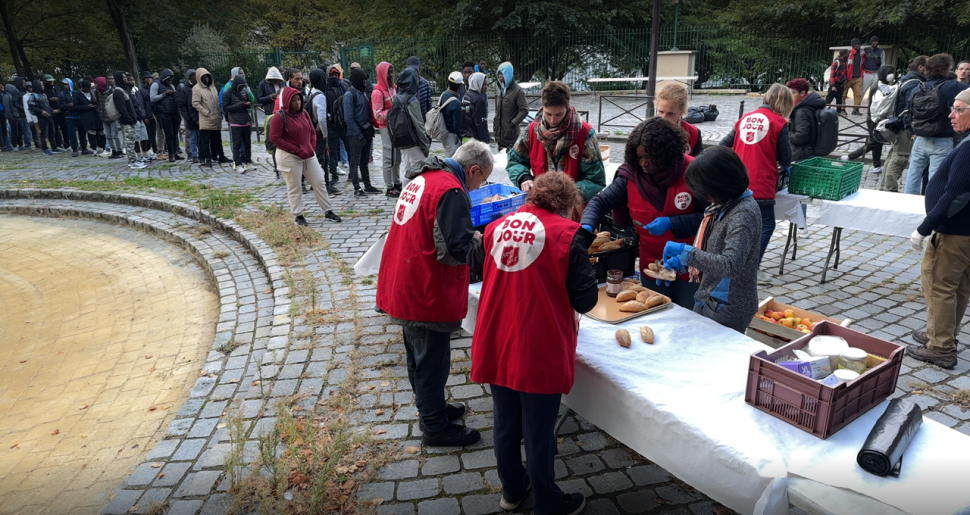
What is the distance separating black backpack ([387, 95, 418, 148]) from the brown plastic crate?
7411 millimetres

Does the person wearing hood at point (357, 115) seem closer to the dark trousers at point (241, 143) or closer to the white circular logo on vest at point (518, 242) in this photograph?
the dark trousers at point (241, 143)

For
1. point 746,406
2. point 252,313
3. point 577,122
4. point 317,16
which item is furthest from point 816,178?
point 317,16

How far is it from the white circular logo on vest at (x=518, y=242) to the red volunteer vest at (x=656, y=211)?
4.78 feet

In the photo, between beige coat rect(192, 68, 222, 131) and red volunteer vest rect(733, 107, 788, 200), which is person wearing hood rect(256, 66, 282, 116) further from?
red volunteer vest rect(733, 107, 788, 200)

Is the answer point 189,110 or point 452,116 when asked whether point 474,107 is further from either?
point 189,110

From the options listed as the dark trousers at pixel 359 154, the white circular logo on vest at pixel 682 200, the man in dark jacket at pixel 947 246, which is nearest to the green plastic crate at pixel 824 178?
the man in dark jacket at pixel 947 246

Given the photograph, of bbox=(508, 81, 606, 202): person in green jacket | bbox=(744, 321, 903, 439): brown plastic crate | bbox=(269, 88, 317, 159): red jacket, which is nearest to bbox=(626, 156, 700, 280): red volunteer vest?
bbox=(508, 81, 606, 202): person in green jacket

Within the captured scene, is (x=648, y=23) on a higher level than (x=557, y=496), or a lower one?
higher

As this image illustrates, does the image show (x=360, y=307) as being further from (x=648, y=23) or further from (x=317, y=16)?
(x=317, y=16)

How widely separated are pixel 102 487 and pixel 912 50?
25.8 meters

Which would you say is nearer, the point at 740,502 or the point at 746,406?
the point at 740,502

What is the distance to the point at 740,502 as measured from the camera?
2654 mm

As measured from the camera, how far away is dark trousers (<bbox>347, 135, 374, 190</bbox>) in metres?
10.5

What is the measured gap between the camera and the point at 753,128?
19.3 ft
